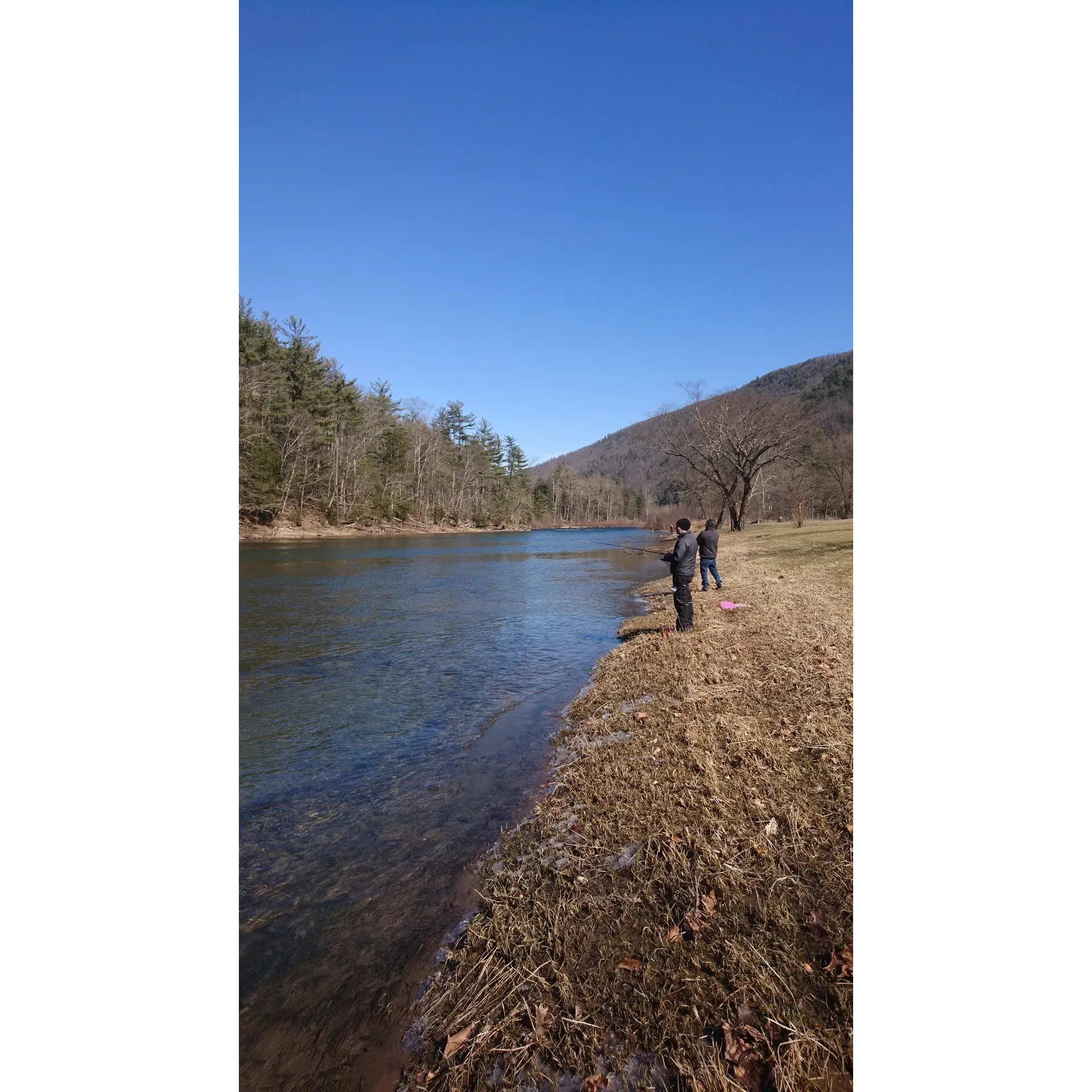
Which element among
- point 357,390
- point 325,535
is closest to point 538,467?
point 357,390

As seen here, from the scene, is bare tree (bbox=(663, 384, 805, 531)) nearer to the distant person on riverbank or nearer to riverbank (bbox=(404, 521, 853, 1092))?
the distant person on riverbank

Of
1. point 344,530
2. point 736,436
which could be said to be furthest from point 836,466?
point 344,530

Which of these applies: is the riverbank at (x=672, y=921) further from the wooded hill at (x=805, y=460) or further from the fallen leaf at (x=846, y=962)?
the wooded hill at (x=805, y=460)

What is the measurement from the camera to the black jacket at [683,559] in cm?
775

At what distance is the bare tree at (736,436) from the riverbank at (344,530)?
89.3ft

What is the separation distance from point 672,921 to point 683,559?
5871mm

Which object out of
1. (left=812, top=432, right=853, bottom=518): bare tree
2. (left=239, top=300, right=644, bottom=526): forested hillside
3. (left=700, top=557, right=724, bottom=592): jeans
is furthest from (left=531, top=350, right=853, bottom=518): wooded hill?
(left=239, top=300, right=644, bottom=526): forested hillside

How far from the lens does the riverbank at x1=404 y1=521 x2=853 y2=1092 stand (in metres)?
1.68

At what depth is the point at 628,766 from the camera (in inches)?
153

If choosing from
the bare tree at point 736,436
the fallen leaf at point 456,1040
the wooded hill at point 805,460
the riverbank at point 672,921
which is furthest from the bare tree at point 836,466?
the fallen leaf at point 456,1040

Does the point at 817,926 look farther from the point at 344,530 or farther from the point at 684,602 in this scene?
the point at 344,530
